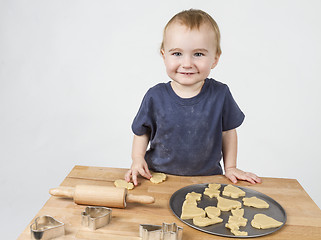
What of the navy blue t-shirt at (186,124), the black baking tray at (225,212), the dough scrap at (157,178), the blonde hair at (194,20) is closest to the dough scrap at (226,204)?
the black baking tray at (225,212)

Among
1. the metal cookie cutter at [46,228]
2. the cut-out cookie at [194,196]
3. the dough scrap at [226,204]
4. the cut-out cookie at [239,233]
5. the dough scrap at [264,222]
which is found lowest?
the cut-out cookie at [239,233]

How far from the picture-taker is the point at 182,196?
1.21 metres

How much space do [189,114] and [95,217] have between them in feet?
1.87

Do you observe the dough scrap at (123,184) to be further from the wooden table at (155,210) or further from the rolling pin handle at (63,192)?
the rolling pin handle at (63,192)

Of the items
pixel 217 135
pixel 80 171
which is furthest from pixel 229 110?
pixel 80 171

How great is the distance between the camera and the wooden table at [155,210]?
1017 millimetres

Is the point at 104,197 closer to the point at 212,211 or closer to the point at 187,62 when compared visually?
the point at 212,211

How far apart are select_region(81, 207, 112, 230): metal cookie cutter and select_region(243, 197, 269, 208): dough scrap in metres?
0.40

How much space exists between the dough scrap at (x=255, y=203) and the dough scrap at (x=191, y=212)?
0.16 m

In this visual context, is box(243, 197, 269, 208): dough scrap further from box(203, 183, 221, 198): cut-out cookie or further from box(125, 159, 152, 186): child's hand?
box(125, 159, 152, 186): child's hand

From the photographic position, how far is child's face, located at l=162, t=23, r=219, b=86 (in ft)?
4.40

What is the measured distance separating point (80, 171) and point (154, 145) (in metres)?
0.33

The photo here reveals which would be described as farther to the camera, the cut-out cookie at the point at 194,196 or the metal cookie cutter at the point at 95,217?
the cut-out cookie at the point at 194,196

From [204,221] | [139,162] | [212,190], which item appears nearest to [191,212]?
[204,221]
